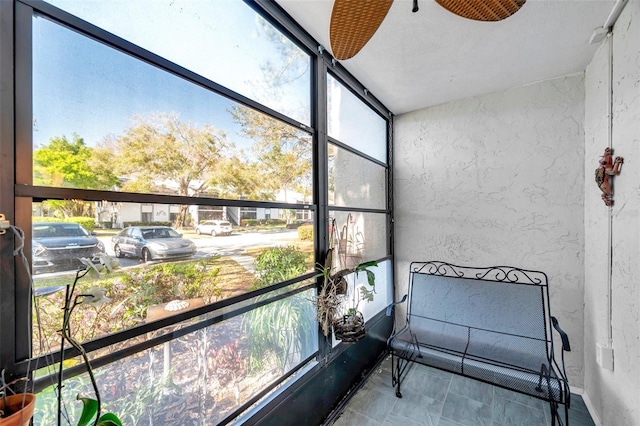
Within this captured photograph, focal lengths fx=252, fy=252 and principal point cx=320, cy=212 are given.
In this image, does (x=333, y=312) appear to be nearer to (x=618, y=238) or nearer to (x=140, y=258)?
(x=140, y=258)

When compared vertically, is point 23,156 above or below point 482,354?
above

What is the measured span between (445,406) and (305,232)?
1678 mm

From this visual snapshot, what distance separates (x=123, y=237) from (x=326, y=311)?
1.21 meters

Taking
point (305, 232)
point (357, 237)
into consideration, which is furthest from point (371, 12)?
point (357, 237)

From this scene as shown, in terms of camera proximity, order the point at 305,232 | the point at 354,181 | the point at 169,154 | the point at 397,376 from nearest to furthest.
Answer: the point at 169,154 → the point at 305,232 → the point at 397,376 → the point at 354,181

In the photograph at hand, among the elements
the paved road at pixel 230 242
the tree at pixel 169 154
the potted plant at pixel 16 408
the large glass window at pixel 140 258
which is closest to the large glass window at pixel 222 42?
the tree at pixel 169 154

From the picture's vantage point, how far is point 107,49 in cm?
86

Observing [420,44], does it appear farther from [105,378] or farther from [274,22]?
[105,378]

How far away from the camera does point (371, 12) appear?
947 mm

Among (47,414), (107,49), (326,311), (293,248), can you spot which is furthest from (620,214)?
(47,414)

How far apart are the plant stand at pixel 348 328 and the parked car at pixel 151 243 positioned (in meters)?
1.14

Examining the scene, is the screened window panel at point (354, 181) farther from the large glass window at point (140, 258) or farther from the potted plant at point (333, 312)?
the large glass window at point (140, 258)

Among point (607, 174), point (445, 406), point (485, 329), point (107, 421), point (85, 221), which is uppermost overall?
point (607, 174)

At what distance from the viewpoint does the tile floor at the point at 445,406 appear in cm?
174
